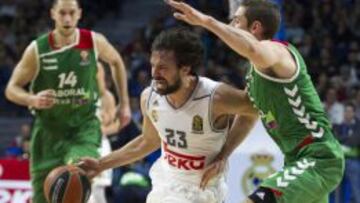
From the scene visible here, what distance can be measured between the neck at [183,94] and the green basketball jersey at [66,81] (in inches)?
82.6

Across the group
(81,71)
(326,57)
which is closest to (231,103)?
(81,71)

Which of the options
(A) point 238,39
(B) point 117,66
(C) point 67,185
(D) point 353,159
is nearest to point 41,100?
(B) point 117,66

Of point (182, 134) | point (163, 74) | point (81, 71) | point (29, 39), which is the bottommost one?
point (29, 39)

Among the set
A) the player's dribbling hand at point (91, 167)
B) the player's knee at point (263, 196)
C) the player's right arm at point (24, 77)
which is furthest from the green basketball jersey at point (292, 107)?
the player's right arm at point (24, 77)

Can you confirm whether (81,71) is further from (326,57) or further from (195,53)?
(326,57)

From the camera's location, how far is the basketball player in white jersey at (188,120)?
5.04 metres

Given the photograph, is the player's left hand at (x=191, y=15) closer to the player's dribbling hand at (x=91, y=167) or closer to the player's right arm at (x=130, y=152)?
the player's right arm at (x=130, y=152)

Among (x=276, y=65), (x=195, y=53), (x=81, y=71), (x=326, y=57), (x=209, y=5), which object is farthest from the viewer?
(x=209, y=5)

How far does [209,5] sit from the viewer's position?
1623 cm

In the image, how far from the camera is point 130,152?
5.51 m

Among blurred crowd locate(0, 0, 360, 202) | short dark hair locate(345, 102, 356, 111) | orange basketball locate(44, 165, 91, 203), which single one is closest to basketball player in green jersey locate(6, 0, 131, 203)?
orange basketball locate(44, 165, 91, 203)

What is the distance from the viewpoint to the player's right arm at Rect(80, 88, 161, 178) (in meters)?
5.45

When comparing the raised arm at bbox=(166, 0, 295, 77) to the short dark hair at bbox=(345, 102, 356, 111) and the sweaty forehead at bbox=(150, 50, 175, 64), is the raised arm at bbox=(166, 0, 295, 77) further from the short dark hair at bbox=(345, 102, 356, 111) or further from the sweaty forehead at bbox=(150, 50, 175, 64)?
the short dark hair at bbox=(345, 102, 356, 111)

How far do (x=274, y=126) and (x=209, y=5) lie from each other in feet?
37.7
